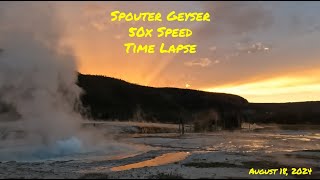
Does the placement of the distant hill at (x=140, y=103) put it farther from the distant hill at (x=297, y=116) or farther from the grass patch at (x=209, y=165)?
the grass patch at (x=209, y=165)

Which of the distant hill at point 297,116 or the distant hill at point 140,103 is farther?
the distant hill at point 140,103

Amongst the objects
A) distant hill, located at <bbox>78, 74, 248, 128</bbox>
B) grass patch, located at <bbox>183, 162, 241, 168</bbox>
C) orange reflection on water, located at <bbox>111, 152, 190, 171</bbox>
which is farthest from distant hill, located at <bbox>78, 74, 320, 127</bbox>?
grass patch, located at <bbox>183, 162, 241, 168</bbox>

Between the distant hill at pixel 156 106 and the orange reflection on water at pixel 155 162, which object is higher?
the distant hill at pixel 156 106

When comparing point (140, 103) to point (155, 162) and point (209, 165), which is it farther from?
point (209, 165)

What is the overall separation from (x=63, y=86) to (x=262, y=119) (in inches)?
5251

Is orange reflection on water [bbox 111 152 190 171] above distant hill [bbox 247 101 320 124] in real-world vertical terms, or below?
below

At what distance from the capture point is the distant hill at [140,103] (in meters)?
175

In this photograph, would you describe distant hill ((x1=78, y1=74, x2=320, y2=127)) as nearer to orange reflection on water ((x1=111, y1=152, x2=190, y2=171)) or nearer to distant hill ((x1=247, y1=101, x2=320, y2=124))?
distant hill ((x1=247, y1=101, x2=320, y2=124))

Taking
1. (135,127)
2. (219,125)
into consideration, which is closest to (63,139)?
(135,127)

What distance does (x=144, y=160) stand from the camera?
33.2m

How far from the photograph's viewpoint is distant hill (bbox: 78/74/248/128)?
175250 mm

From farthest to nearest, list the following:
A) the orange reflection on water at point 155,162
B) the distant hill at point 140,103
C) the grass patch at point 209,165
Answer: the distant hill at point 140,103 → the orange reflection on water at point 155,162 → the grass patch at point 209,165

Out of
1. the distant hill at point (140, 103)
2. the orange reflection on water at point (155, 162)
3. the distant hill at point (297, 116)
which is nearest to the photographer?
the orange reflection on water at point (155, 162)

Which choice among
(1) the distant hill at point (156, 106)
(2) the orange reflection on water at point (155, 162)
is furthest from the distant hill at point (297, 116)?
(2) the orange reflection on water at point (155, 162)
